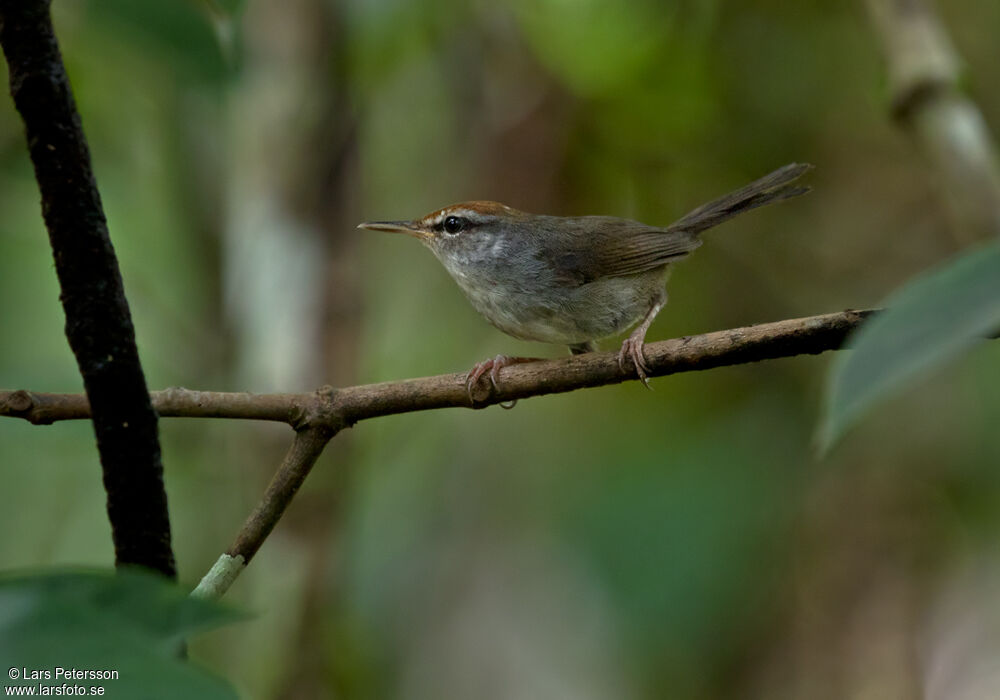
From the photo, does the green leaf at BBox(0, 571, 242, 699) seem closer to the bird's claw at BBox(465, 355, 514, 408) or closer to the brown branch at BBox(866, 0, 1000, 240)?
the bird's claw at BBox(465, 355, 514, 408)

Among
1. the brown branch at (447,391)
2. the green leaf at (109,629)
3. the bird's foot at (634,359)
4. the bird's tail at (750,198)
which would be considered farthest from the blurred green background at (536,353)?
the green leaf at (109,629)

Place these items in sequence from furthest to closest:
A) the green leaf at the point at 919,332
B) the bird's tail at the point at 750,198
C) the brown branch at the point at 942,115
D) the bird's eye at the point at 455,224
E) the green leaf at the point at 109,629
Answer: the bird's eye at the point at 455,224 < the bird's tail at the point at 750,198 < the brown branch at the point at 942,115 < the green leaf at the point at 109,629 < the green leaf at the point at 919,332

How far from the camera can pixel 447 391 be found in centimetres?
230

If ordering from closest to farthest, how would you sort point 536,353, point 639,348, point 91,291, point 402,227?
point 91,291, point 639,348, point 402,227, point 536,353

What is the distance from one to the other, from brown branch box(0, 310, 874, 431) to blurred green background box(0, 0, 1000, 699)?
66.7 inches

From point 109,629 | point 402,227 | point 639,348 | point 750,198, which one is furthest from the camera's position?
point 402,227

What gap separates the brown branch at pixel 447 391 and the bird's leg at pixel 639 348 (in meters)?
0.07

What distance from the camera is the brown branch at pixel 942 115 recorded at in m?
3.48

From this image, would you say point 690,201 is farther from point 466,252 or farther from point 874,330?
point 874,330

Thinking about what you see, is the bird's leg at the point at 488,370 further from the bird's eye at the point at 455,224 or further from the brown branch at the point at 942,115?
the brown branch at the point at 942,115

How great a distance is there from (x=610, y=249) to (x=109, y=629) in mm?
3624

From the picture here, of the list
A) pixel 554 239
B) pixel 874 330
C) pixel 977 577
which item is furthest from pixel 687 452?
pixel 874 330

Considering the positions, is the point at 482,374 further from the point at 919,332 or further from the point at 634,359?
the point at 919,332

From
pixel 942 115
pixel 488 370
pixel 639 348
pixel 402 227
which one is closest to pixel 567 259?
pixel 402 227
